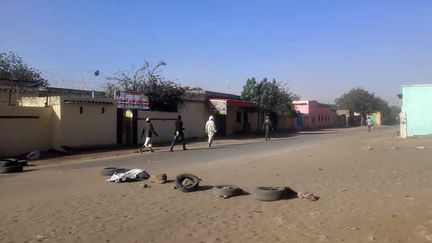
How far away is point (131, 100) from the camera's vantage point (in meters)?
29.9

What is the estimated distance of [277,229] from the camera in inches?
286

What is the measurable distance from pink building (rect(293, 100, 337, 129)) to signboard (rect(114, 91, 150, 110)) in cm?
3790

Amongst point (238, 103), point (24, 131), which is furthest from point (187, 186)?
point (238, 103)

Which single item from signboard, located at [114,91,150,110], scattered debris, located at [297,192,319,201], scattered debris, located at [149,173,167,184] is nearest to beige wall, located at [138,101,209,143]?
signboard, located at [114,91,150,110]

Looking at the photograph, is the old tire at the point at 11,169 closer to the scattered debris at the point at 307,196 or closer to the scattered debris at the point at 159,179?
the scattered debris at the point at 159,179

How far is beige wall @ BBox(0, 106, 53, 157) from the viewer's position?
2217 cm

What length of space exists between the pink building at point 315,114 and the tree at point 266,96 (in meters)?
16.1

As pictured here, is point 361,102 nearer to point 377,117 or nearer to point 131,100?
point 377,117

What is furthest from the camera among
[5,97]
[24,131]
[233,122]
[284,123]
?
[284,123]

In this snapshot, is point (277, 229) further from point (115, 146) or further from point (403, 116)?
point (403, 116)

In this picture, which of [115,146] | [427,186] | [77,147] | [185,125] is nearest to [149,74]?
[185,125]

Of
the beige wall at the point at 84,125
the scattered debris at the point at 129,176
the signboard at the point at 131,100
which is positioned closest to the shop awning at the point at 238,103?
the signboard at the point at 131,100

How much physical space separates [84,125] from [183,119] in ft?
36.2

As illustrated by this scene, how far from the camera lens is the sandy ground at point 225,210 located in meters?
7.00
